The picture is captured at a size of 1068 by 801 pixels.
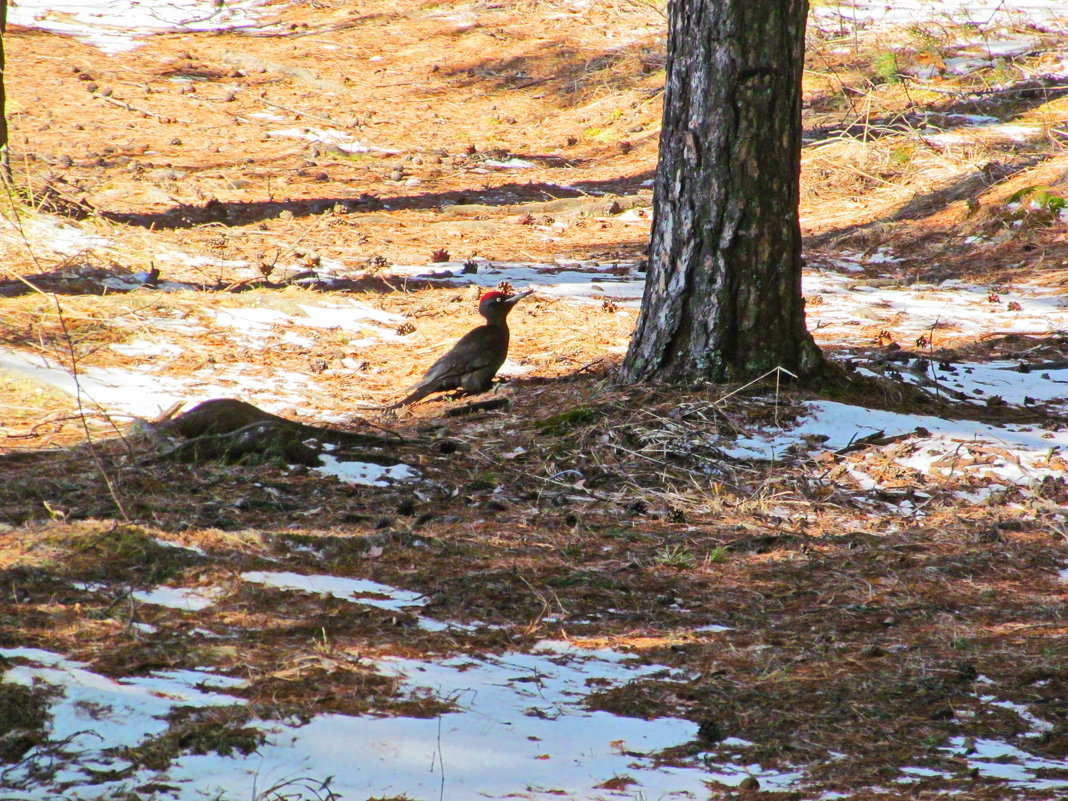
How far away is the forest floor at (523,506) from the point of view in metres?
2.60

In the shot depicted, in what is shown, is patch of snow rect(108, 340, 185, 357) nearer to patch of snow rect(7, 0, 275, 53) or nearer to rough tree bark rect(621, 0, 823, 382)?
rough tree bark rect(621, 0, 823, 382)

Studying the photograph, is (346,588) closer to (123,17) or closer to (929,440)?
(929,440)

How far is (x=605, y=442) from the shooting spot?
521 cm

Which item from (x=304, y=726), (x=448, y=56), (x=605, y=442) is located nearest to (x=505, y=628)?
(x=304, y=726)

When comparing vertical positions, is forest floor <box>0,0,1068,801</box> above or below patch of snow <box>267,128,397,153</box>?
below

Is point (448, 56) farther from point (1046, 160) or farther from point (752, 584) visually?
point (752, 584)

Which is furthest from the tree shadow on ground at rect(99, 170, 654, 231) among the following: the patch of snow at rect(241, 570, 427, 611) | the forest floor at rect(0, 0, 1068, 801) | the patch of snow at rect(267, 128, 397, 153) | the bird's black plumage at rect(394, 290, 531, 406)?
the patch of snow at rect(241, 570, 427, 611)

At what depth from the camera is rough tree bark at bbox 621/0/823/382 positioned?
5328 mm

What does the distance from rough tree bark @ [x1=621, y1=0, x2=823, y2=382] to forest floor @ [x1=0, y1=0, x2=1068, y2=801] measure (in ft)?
0.91

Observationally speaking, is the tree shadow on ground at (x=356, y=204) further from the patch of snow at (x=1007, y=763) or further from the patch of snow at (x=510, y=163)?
the patch of snow at (x=1007, y=763)

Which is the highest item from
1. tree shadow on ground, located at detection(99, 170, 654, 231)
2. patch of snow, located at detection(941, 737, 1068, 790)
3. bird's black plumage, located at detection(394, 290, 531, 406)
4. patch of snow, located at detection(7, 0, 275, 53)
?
patch of snow, located at detection(7, 0, 275, 53)

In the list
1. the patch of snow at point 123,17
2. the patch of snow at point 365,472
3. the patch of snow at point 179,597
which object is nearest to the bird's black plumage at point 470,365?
the patch of snow at point 365,472

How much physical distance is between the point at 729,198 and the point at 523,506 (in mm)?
2027

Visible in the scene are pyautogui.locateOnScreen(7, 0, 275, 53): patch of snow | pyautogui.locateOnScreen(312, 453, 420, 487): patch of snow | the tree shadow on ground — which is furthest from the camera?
pyautogui.locateOnScreen(7, 0, 275, 53): patch of snow
